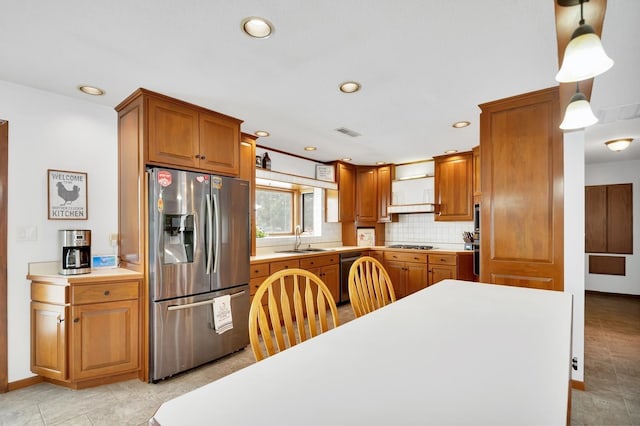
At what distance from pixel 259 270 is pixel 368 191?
268 cm

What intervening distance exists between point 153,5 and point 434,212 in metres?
4.46

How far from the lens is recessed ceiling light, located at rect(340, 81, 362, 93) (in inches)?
94.6

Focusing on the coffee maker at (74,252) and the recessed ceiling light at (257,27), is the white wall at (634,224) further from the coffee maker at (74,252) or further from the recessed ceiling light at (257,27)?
the coffee maker at (74,252)

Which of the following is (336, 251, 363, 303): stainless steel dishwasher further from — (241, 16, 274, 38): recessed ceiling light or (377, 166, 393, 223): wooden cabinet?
(241, 16, 274, 38): recessed ceiling light

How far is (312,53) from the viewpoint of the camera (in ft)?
6.50

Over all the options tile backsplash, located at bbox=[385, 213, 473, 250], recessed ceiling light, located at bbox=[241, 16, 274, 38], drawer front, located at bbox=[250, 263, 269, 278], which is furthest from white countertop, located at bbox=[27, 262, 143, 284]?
tile backsplash, located at bbox=[385, 213, 473, 250]

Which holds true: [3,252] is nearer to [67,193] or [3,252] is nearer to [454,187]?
[67,193]

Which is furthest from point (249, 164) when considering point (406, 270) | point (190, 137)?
point (406, 270)

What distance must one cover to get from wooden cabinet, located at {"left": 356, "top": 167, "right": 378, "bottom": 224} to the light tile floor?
3.17m

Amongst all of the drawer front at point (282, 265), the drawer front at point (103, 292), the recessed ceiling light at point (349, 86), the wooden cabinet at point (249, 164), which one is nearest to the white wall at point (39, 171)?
the drawer front at point (103, 292)

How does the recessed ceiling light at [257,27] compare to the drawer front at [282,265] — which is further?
the drawer front at [282,265]

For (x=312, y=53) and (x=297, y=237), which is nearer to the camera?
(x=312, y=53)

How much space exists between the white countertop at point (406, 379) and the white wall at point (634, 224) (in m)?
5.68

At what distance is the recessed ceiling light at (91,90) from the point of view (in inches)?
97.8
